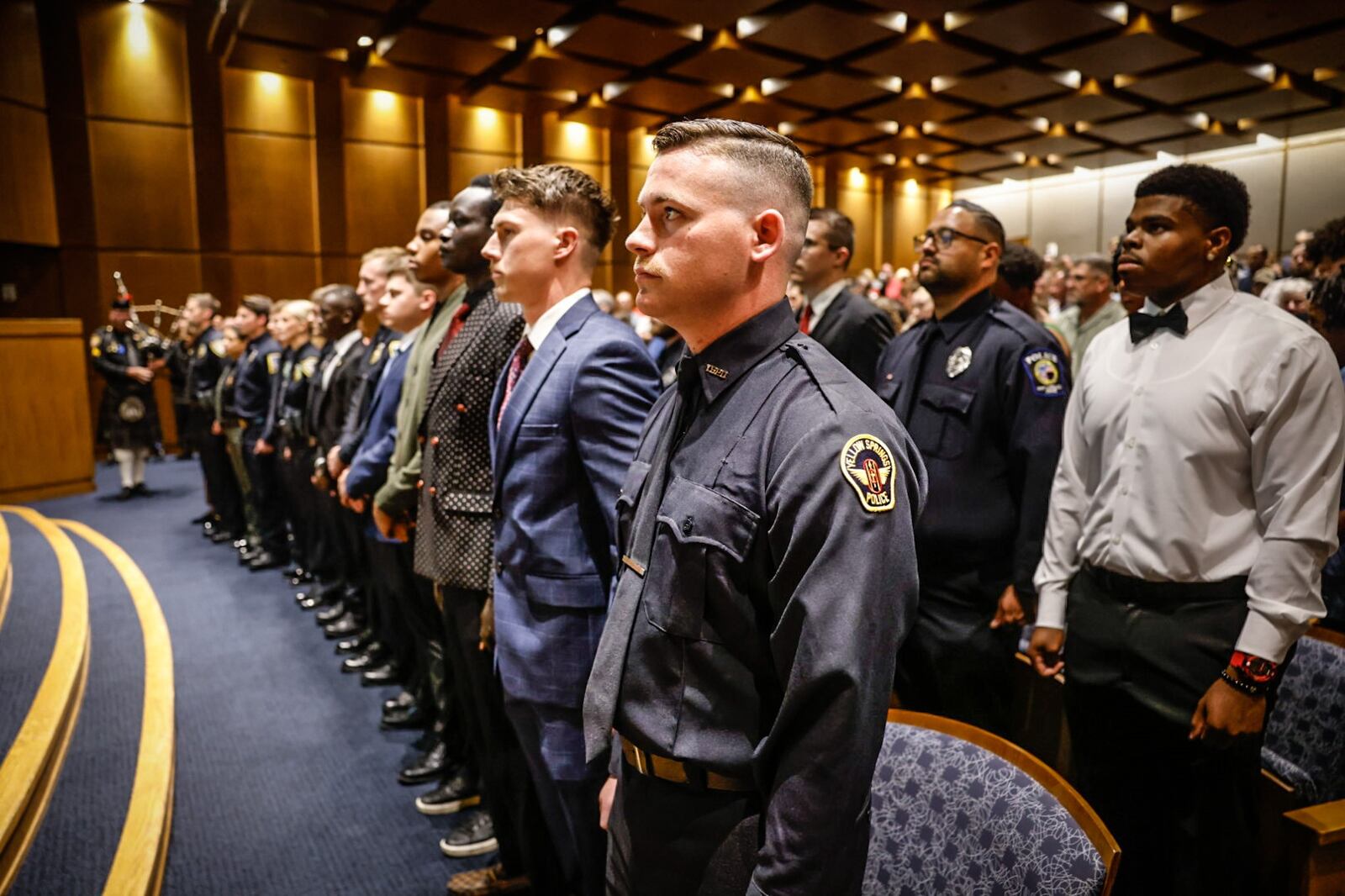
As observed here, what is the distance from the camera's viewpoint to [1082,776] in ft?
5.83

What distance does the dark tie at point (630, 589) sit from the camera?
Result: 105cm

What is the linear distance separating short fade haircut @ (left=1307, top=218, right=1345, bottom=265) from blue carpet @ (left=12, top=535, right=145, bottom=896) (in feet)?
13.3

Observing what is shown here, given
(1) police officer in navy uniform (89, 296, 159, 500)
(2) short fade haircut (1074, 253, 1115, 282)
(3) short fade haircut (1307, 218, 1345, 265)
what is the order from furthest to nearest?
1. (1) police officer in navy uniform (89, 296, 159, 500)
2. (2) short fade haircut (1074, 253, 1115, 282)
3. (3) short fade haircut (1307, 218, 1345, 265)

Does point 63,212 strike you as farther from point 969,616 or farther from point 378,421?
point 969,616

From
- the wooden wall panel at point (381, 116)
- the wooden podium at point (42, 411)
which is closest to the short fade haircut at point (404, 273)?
the wooden podium at point (42, 411)

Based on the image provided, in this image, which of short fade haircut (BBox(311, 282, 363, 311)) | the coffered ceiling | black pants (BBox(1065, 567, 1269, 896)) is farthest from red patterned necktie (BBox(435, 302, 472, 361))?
the coffered ceiling

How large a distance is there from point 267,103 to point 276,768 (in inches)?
358

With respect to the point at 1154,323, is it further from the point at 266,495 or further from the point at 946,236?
the point at 266,495

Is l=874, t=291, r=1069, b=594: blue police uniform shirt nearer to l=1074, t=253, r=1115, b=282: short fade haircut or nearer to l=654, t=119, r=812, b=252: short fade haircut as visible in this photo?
l=654, t=119, r=812, b=252: short fade haircut

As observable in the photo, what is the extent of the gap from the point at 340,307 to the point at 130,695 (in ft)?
6.72

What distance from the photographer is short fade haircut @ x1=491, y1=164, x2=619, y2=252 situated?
72.7 inches

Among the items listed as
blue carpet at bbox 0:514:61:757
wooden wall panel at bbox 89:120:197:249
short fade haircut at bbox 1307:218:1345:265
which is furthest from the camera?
wooden wall panel at bbox 89:120:197:249

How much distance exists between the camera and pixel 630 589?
107cm

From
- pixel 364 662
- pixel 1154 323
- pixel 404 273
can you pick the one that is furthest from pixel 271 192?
pixel 1154 323
